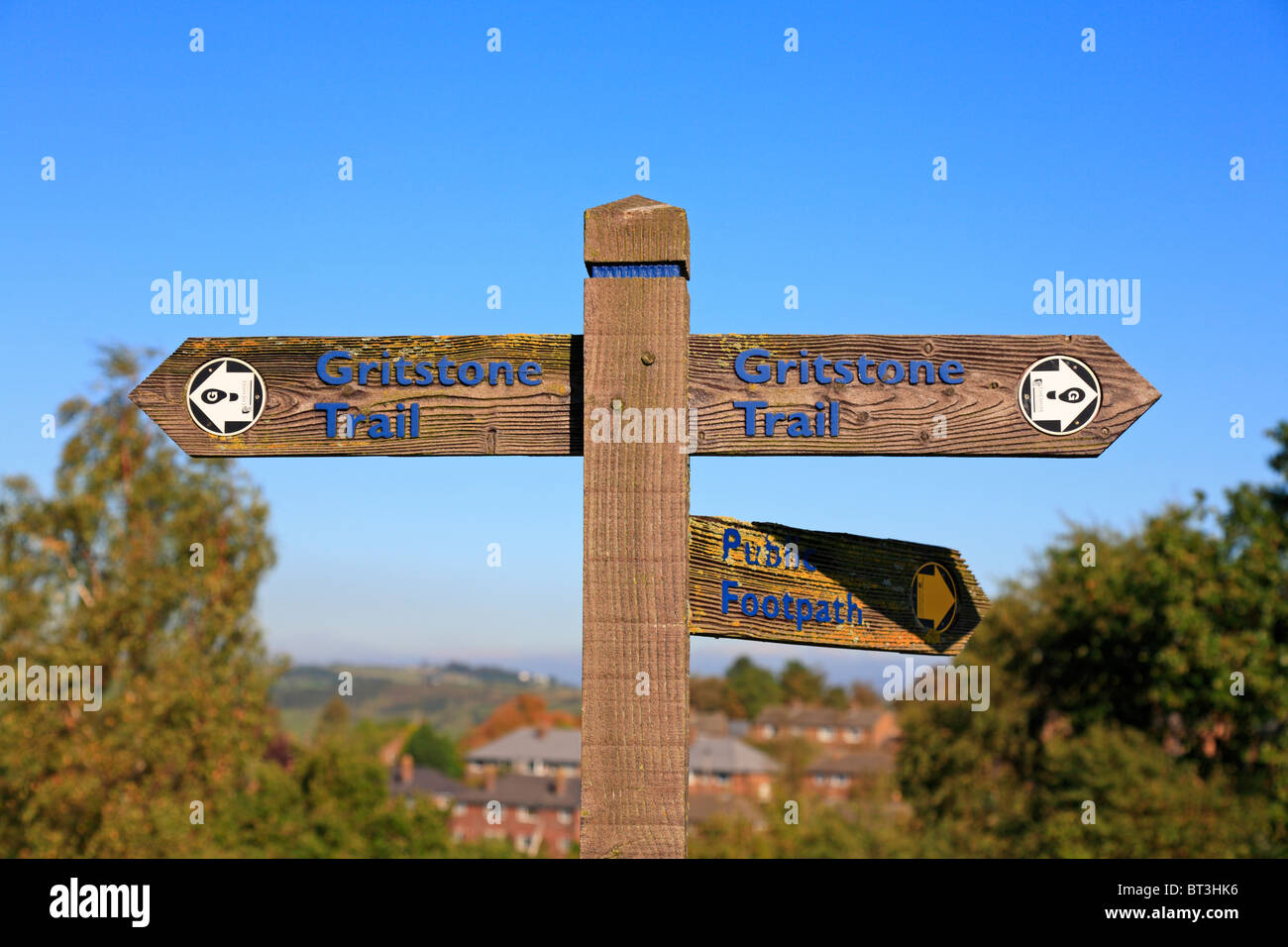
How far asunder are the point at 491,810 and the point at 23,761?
55.0ft

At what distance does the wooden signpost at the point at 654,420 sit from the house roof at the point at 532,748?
10569 centimetres

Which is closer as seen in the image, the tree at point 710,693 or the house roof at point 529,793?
the house roof at point 529,793

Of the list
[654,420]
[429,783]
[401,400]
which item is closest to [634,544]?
[654,420]

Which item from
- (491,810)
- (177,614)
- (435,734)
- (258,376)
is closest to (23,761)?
(177,614)

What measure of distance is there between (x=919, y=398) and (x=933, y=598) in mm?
699

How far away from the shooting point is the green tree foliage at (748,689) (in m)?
156

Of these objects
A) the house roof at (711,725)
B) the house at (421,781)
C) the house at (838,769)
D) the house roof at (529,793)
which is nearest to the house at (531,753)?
the house at (421,781)

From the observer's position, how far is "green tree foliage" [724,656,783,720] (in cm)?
15638

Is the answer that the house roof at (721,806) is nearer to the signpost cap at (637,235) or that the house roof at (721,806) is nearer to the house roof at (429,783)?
the house roof at (429,783)

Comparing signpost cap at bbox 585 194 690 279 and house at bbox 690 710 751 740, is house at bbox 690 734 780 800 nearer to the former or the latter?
house at bbox 690 710 751 740

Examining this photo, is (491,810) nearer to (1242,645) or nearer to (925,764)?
(1242,645)

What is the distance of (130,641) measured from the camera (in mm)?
24641

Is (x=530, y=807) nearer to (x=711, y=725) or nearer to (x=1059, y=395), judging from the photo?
(x=711, y=725)

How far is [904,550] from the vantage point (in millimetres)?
3504
